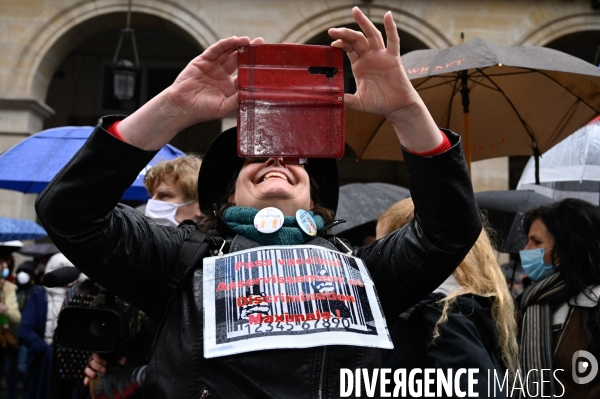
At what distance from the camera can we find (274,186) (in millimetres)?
2109

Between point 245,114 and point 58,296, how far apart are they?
5.86 metres

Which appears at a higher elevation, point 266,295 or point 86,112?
point 86,112

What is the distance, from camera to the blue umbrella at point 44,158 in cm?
512

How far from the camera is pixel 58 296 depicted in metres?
A: 7.16

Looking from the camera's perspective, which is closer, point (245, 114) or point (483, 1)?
point (245, 114)

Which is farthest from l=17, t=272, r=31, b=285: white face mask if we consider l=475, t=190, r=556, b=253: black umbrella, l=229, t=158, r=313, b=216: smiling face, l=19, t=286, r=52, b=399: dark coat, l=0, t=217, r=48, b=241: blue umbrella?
l=229, t=158, r=313, b=216: smiling face

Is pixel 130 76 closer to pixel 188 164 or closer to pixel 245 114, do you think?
pixel 188 164

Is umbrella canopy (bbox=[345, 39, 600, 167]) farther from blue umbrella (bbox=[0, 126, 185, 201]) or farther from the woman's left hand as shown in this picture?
the woman's left hand

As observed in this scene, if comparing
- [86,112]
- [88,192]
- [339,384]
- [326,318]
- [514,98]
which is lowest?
[339,384]

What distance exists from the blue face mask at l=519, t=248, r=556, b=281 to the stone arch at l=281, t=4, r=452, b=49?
312 inches

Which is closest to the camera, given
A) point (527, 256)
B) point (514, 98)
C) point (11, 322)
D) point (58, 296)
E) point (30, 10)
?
point (527, 256)

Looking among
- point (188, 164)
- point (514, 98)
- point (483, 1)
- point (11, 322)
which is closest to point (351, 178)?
point (483, 1)

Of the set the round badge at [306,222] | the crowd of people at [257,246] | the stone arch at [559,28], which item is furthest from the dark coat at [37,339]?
the stone arch at [559,28]

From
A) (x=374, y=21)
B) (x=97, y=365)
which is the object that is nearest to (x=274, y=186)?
(x=97, y=365)
